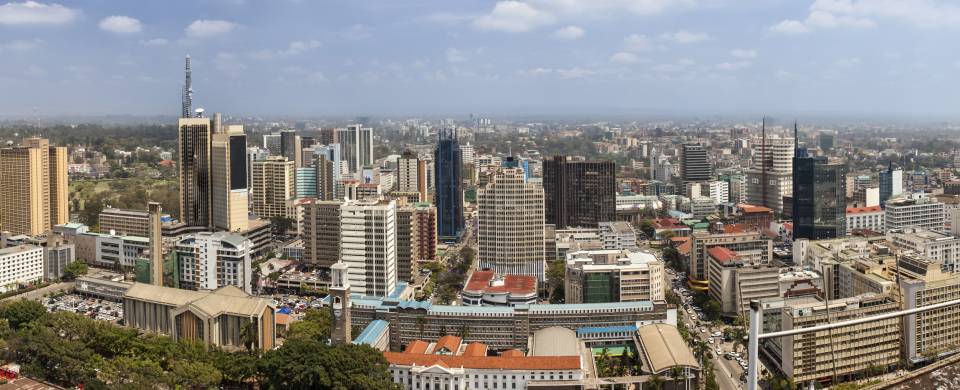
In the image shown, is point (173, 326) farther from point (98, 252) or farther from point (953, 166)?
point (953, 166)

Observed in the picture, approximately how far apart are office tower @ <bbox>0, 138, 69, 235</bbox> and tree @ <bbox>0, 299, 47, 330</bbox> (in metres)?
7.53

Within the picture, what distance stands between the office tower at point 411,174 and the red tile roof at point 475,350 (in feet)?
43.9

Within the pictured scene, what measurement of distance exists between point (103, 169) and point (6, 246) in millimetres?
13479

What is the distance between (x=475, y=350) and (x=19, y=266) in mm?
9849

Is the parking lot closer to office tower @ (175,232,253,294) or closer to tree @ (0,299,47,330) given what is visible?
office tower @ (175,232,253,294)

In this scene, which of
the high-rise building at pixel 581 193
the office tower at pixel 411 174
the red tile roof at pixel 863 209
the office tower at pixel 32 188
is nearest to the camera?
the office tower at pixel 32 188

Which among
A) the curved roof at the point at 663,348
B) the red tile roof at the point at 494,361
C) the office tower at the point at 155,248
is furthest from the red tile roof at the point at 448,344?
the office tower at the point at 155,248

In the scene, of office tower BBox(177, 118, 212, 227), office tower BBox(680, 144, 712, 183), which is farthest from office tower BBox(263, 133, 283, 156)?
office tower BBox(680, 144, 712, 183)

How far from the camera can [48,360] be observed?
9.12 m

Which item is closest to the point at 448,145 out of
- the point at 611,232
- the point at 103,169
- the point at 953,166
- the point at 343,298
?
the point at 611,232

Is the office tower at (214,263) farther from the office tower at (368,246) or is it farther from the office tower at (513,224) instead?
the office tower at (513,224)

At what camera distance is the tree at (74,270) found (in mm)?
15289

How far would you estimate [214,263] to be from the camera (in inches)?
534

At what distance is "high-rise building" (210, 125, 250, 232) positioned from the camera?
18.5 metres
